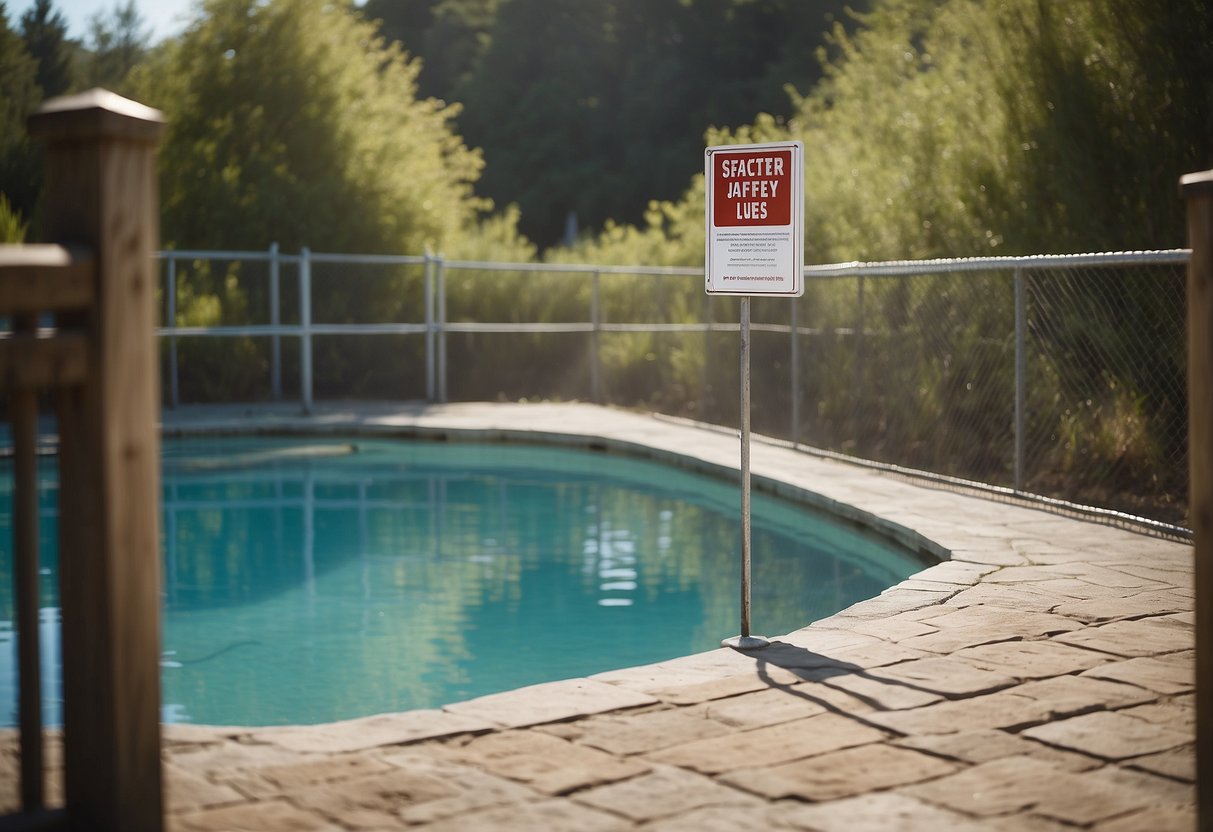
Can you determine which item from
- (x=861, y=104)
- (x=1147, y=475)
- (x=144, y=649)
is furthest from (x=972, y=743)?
(x=861, y=104)

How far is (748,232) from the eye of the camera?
5.42 m

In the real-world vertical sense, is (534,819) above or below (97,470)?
below

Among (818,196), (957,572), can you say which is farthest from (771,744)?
(818,196)

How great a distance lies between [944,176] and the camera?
11625 mm

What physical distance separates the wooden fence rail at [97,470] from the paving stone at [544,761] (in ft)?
3.32

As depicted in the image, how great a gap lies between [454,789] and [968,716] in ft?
5.11

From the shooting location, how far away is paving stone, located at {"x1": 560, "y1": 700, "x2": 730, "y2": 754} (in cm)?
389

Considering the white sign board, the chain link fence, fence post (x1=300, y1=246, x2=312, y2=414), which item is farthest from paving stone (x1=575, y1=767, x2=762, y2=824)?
fence post (x1=300, y1=246, x2=312, y2=414)

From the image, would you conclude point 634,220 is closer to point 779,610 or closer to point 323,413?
point 323,413

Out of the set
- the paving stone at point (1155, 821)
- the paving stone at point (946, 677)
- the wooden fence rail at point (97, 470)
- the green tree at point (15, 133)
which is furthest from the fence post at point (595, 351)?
the wooden fence rail at point (97, 470)

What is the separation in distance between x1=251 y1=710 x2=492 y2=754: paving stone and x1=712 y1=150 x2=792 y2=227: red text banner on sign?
7.26ft

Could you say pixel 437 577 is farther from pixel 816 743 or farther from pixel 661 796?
pixel 661 796

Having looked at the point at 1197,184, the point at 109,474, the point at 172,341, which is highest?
the point at 1197,184

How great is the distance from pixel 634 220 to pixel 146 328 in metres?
32.6
